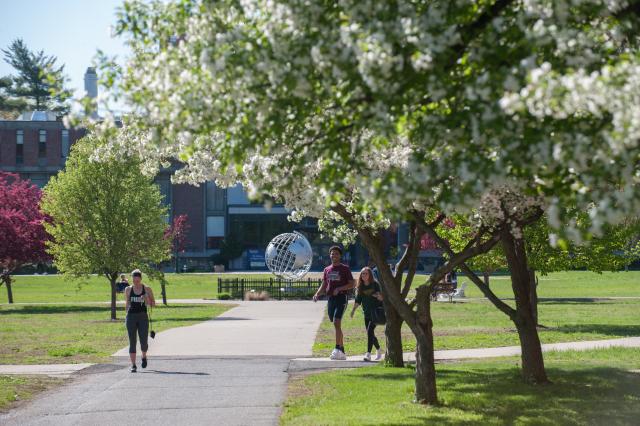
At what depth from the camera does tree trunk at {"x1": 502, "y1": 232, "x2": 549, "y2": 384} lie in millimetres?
13000

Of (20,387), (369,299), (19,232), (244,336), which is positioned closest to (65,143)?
(19,232)

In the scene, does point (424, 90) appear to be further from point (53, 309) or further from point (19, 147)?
point (19, 147)

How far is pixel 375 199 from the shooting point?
6.94m

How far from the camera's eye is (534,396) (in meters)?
12.2

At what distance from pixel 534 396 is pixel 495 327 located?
14671 mm

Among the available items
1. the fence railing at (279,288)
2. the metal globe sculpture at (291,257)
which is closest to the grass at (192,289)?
the fence railing at (279,288)

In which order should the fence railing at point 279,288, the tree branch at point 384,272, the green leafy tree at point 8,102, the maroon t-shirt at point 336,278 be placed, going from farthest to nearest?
the green leafy tree at point 8,102 < the fence railing at point 279,288 < the maroon t-shirt at point 336,278 < the tree branch at point 384,272

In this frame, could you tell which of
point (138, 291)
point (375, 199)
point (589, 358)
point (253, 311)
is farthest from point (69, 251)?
point (375, 199)

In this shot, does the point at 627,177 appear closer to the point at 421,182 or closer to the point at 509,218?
the point at 421,182

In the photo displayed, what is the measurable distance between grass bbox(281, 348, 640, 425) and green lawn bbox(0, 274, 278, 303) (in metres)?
32.8

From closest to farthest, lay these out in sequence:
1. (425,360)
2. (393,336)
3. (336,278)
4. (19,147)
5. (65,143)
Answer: (425,360)
(393,336)
(336,278)
(65,143)
(19,147)

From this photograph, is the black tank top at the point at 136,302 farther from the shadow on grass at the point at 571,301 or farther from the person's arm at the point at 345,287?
the shadow on grass at the point at 571,301

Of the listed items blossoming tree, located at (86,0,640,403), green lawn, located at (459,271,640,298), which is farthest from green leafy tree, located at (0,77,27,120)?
blossoming tree, located at (86,0,640,403)

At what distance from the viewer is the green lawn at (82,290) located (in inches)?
2019
